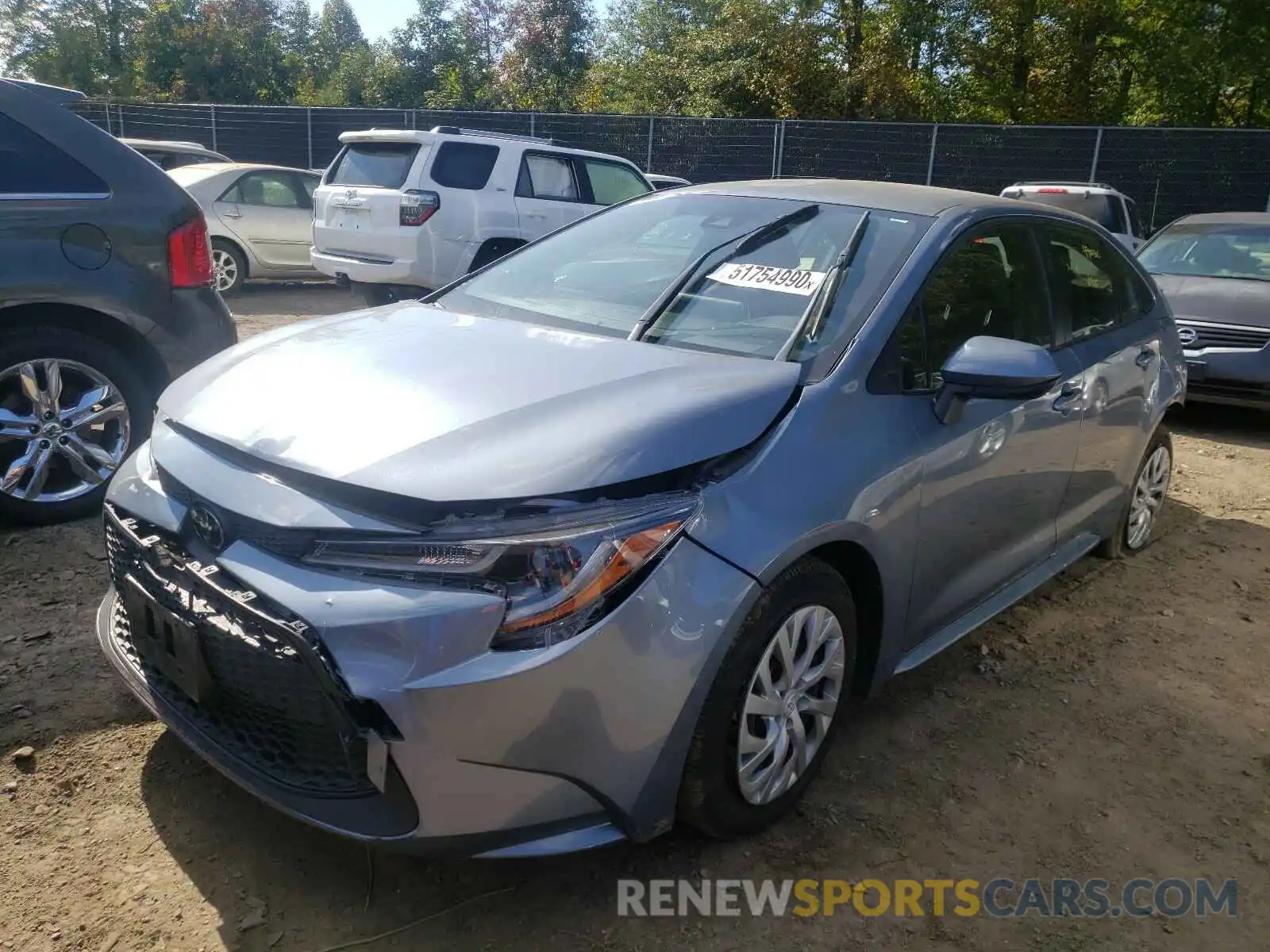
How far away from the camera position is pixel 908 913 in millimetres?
2404

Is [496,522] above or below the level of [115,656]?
above

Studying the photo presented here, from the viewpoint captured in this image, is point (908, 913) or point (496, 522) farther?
point (908, 913)

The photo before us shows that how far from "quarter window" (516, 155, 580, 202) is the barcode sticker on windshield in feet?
22.9

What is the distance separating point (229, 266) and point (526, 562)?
10.3 metres

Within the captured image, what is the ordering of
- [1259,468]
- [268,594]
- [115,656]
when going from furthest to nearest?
[1259,468]
[115,656]
[268,594]

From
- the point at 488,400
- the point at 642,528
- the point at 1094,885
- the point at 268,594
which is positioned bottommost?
the point at 1094,885

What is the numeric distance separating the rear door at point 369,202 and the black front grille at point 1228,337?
6.16 metres

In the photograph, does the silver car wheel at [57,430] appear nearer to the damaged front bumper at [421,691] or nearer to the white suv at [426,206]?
the damaged front bumper at [421,691]

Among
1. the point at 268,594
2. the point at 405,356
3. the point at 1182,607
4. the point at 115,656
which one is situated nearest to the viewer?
the point at 268,594

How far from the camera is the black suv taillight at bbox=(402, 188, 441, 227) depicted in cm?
897

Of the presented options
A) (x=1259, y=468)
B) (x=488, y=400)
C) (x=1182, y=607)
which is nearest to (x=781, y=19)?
(x=1259, y=468)

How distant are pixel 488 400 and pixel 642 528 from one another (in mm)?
540

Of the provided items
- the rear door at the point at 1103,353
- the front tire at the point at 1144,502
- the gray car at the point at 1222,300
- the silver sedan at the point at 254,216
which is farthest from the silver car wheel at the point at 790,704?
the silver sedan at the point at 254,216

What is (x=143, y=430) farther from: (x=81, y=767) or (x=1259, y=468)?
(x=1259, y=468)
